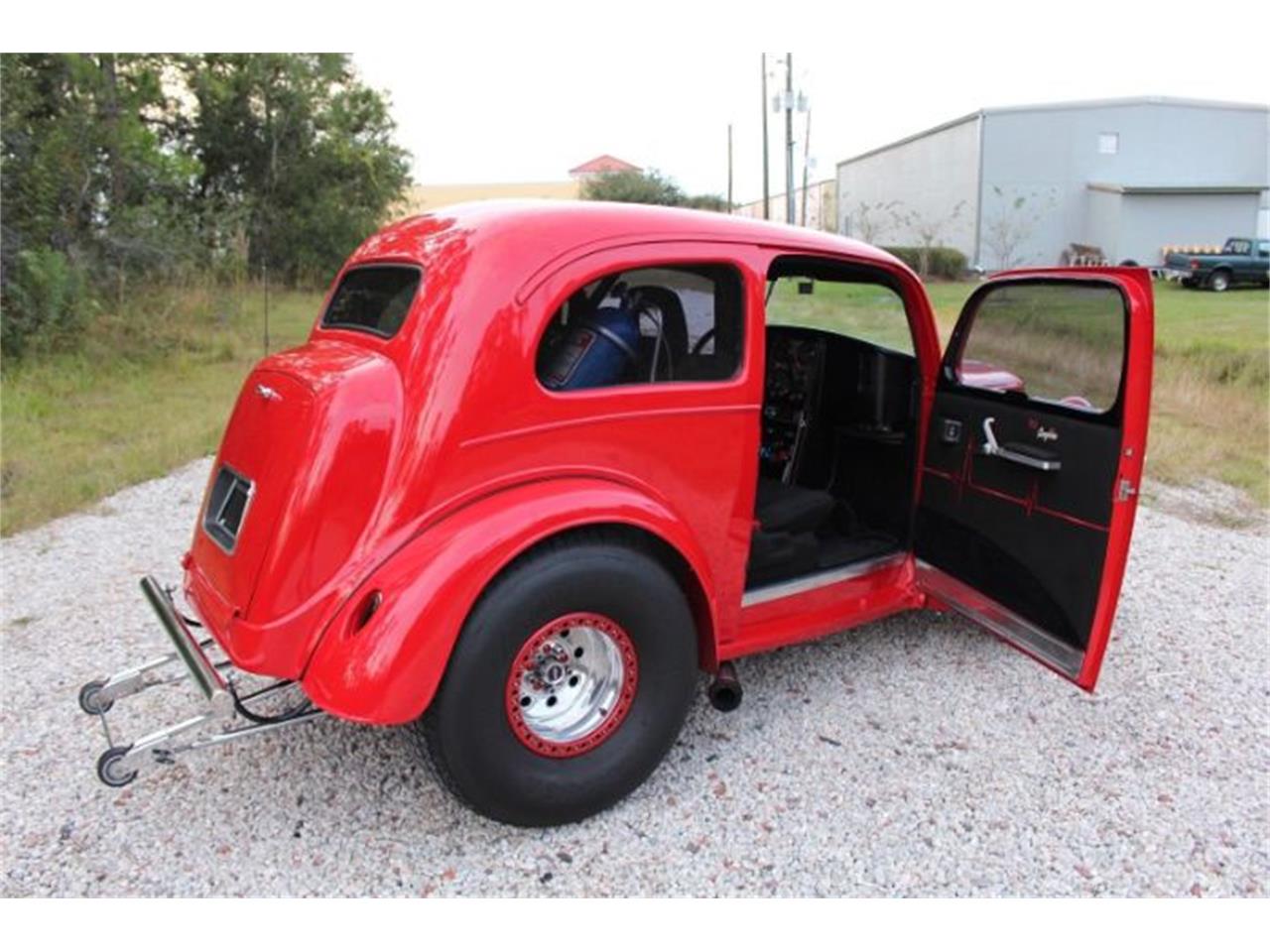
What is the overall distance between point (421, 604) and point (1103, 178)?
37309 mm

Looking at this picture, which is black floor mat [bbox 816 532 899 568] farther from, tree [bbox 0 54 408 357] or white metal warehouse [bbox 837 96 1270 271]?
white metal warehouse [bbox 837 96 1270 271]

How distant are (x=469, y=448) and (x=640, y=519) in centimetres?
60

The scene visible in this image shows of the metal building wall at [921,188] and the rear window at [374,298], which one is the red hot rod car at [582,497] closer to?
the rear window at [374,298]

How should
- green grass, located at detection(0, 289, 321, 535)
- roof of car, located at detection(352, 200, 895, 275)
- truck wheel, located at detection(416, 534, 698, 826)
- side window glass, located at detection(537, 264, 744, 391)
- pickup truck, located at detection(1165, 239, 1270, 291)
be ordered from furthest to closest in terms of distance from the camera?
pickup truck, located at detection(1165, 239, 1270, 291)
green grass, located at detection(0, 289, 321, 535)
side window glass, located at detection(537, 264, 744, 391)
roof of car, located at detection(352, 200, 895, 275)
truck wheel, located at detection(416, 534, 698, 826)

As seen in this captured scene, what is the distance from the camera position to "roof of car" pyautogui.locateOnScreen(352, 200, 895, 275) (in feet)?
9.37

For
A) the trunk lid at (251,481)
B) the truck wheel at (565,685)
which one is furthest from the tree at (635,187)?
the truck wheel at (565,685)

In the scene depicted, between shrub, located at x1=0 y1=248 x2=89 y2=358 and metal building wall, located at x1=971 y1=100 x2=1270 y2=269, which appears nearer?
shrub, located at x1=0 y1=248 x2=89 y2=358

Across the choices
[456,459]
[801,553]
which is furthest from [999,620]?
[456,459]

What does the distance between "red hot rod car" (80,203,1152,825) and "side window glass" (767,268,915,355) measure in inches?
5.5

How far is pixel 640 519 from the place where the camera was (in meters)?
2.82

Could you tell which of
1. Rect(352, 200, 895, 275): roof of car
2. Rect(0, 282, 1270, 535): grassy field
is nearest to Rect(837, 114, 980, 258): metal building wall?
Rect(0, 282, 1270, 535): grassy field

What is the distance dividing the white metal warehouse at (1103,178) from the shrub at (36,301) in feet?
95.3

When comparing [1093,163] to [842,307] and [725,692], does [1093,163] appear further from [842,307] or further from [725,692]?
[725,692]

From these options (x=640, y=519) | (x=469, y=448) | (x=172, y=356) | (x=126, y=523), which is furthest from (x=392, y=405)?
(x=172, y=356)
